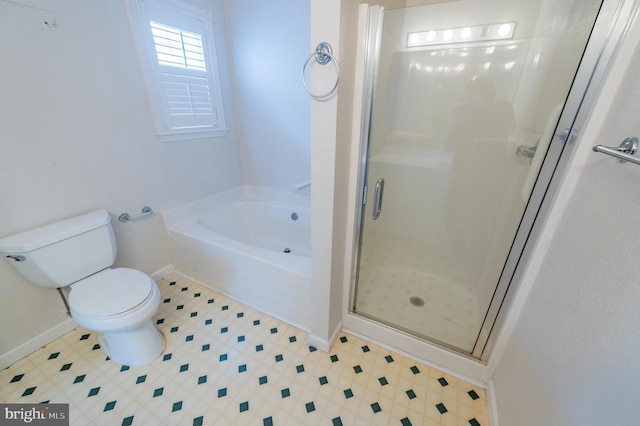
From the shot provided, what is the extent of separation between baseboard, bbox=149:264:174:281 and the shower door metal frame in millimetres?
1736

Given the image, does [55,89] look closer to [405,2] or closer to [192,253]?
[192,253]

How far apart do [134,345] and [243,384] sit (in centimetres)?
65

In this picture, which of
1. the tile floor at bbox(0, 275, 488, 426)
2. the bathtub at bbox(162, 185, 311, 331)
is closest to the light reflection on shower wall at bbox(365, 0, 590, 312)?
the tile floor at bbox(0, 275, 488, 426)

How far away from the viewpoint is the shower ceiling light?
4.21 feet

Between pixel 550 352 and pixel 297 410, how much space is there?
3.49 ft

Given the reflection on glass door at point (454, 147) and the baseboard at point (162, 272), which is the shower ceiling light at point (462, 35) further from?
the baseboard at point (162, 272)

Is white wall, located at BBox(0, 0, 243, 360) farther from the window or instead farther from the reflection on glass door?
the reflection on glass door

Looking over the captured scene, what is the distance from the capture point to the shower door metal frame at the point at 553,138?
0.76m

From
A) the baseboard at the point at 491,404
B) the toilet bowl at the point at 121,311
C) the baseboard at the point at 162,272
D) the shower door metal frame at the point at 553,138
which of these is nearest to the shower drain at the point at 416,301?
the shower door metal frame at the point at 553,138

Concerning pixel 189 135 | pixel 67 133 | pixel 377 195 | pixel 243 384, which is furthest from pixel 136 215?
pixel 377 195
